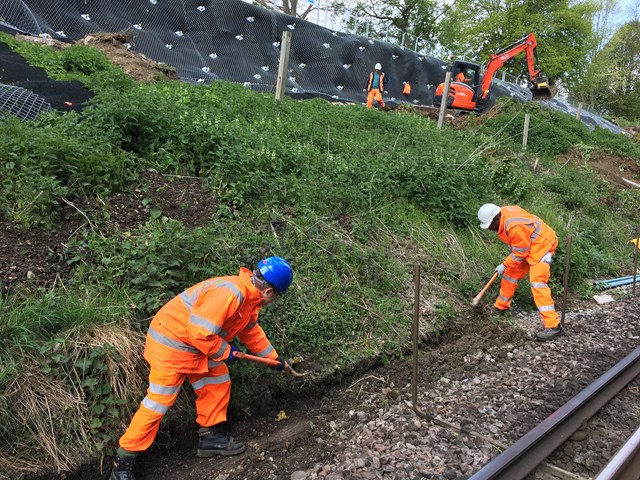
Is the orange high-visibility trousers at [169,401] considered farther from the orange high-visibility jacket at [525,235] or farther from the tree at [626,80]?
the tree at [626,80]

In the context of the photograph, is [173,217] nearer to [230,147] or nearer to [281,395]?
[230,147]

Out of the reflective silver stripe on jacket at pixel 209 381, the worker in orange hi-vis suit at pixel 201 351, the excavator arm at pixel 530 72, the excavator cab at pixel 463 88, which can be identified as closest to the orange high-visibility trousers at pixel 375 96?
the excavator cab at pixel 463 88

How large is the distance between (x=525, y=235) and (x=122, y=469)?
5.52 meters

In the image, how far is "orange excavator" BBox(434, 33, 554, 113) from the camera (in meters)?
18.5

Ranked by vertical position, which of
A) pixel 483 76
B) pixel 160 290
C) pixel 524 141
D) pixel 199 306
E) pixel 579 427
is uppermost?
pixel 483 76

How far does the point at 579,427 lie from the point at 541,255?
2.73 metres

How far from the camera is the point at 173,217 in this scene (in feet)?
18.3

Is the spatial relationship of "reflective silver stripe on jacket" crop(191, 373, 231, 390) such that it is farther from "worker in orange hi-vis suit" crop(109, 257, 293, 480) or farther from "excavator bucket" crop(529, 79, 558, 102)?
"excavator bucket" crop(529, 79, 558, 102)

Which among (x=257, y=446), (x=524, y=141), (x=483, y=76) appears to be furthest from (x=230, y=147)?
(x=483, y=76)

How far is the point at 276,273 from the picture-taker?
380 centimetres

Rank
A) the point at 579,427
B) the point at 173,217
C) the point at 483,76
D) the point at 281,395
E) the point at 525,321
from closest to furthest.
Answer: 1. the point at 579,427
2. the point at 281,395
3. the point at 173,217
4. the point at 525,321
5. the point at 483,76

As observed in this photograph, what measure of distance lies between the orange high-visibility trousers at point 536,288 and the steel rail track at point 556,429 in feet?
3.37

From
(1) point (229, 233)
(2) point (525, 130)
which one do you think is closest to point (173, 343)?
(1) point (229, 233)

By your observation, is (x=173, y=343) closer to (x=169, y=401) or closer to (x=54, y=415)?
(x=169, y=401)
